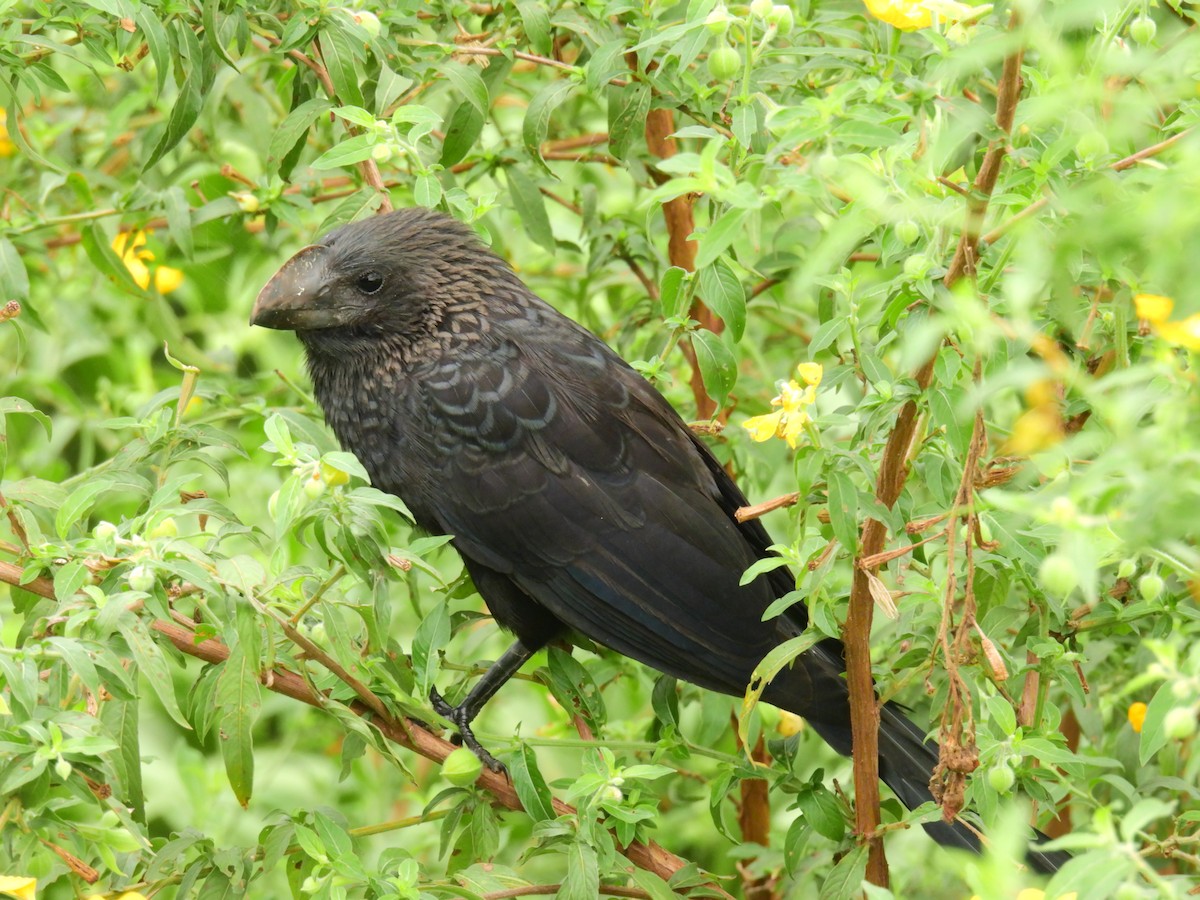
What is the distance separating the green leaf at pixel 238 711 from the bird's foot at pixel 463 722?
713mm

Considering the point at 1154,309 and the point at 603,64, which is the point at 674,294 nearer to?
the point at 603,64

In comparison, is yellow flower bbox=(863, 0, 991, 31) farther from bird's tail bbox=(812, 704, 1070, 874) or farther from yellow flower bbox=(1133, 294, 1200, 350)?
bird's tail bbox=(812, 704, 1070, 874)

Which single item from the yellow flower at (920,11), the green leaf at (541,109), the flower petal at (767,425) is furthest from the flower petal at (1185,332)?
the green leaf at (541,109)

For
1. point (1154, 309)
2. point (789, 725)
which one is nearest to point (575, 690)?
point (789, 725)

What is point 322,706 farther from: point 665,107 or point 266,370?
point 266,370

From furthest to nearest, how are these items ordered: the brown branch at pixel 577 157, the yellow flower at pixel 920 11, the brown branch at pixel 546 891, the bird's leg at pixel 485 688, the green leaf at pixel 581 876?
the brown branch at pixel 577 157, the bird's leg at pixel 485 688, the brown branch at pixel 546 891, the green leaf at pixel 581 876, the yellow flower at pixel 920 11

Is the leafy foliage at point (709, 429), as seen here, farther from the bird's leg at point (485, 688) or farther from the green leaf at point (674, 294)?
the bird's leg at point (485, 688)

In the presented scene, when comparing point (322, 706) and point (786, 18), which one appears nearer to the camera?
point (786, 18)

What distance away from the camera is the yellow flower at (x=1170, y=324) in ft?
4.20

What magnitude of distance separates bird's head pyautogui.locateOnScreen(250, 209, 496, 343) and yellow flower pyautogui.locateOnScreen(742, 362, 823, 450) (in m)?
1.26

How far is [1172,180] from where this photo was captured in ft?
4.15

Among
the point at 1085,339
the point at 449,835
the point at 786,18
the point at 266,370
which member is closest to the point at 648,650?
the point at 449,835

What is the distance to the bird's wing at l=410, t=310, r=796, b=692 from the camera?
291 centimetres

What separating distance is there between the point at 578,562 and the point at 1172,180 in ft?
6.04
